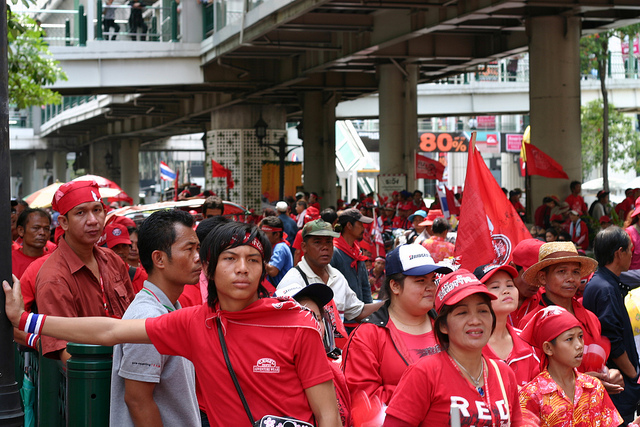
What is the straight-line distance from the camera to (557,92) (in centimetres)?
1941

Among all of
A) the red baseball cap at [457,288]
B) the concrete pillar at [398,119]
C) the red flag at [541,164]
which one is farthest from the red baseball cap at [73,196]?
the concrete pillar at [398,119]

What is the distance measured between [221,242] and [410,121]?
945 inches

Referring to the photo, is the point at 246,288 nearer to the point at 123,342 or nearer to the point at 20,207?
the point at 123,342

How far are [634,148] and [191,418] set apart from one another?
50017mm

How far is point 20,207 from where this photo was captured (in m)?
14.2

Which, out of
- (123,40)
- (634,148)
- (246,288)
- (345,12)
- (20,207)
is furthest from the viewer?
(634,148)

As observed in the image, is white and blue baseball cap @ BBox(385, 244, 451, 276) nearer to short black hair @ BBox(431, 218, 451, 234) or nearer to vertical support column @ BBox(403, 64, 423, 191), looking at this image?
short black hair @ BBox(431, 218, 451, 234)

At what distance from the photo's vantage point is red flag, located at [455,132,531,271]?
708 cm

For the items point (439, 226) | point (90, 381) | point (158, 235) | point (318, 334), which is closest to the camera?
point (318, 334)

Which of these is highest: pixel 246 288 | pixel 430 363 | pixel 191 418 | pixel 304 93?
pixel 304 93

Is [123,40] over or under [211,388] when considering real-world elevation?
over

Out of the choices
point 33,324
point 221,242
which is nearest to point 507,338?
point 221,242

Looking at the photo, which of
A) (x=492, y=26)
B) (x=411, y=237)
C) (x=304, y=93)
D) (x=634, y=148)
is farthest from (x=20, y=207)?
(x=634, y=148)

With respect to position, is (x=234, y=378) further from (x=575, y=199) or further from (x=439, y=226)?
(x=575, y=199)
